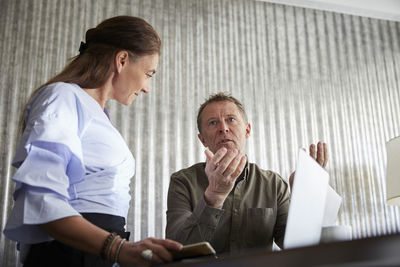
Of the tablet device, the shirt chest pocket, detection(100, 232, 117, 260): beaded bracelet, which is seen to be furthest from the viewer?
the shirt chest pocket

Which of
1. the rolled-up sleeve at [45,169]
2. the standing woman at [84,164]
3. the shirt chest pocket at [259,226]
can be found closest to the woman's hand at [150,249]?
the standing woman at [84,164]

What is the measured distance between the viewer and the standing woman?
81 centimetres

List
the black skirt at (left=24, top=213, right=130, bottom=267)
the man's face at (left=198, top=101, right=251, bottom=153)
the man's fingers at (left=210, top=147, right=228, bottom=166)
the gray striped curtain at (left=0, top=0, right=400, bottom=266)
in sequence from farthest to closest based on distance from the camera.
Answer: the gray striped curtain at (left=0, top=0, right=400, bottom=266), the man's face at (left=198, top=101, right=251, bottom=153), the man's fingers at (left=210, top=147, right=228, bottom=166), the black skirt at (left=24, top=213, right=130, bottom=267)

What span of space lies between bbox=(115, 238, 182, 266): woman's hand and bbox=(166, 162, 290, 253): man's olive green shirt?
516 millimetres

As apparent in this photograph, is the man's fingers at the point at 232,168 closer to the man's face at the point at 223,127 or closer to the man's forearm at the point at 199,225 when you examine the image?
the man's forearm at the point at 199,225

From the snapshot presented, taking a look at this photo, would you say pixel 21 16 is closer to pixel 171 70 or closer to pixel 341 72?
pixel 171 70

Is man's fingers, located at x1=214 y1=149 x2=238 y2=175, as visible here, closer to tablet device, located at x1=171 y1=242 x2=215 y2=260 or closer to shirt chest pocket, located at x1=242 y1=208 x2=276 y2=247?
shirt chest pocket, located at x1=242 y1=208 x2=276 y2=247

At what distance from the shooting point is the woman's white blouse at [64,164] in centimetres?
82

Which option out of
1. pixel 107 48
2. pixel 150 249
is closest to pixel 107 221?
pixel 150 249

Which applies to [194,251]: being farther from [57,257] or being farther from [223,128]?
[223,128]

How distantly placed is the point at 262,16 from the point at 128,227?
1.68 meters

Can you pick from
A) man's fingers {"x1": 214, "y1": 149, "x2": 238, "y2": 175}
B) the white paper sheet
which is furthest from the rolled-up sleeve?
the white paper sheet

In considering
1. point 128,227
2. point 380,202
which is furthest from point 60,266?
point 380,202

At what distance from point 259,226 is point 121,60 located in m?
0.71
